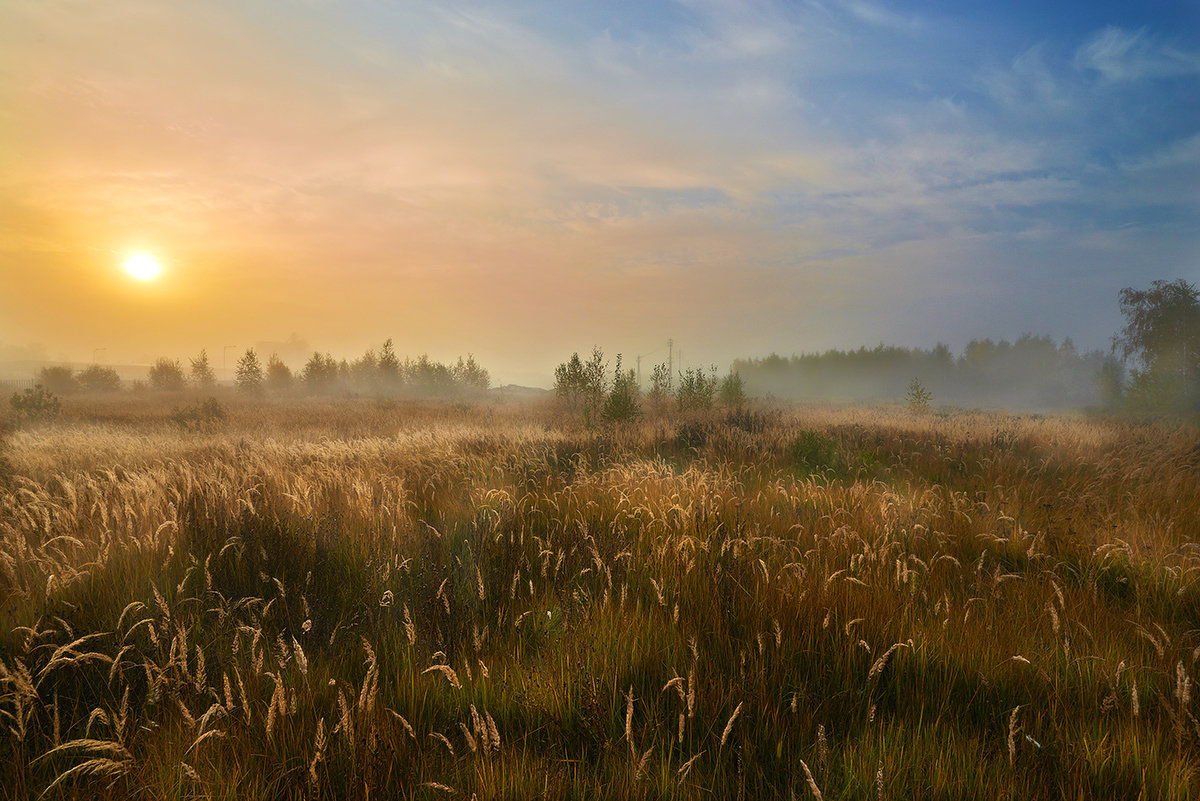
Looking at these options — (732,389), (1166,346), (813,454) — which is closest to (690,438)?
(813,454)

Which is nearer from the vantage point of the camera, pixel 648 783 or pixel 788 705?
pixel 648 783

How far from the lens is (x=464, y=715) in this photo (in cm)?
204

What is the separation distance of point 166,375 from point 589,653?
85541 mm

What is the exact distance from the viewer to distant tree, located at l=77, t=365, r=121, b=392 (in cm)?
6412

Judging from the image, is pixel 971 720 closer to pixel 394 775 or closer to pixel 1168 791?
pixel 1168 791

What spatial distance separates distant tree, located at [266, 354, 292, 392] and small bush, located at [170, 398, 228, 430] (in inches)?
2082

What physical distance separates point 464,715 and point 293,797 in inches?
24.1

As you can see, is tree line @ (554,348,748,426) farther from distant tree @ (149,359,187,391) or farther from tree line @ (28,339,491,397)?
distant tree @ (149,359,187,391)

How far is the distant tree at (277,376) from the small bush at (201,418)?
52.9 m

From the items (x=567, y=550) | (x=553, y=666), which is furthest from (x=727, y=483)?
(x=553, y=666)

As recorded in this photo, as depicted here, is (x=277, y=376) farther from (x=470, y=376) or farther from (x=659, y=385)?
(x=659, y=385)

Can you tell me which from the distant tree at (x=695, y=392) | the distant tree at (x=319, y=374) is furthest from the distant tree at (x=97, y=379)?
the distant tree at (x=695, y=392)

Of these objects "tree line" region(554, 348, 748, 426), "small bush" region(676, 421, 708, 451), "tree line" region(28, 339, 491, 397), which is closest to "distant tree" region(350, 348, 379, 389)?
"tree line" region(28, 339, 491, 397)

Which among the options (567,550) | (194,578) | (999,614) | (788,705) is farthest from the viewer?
(567,550)
